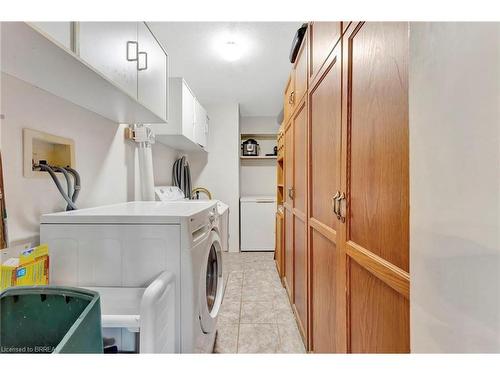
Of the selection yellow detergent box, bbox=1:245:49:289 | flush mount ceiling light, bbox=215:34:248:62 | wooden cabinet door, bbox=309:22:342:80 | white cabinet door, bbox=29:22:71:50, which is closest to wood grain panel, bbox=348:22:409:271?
wooden cabinet door, bbox=309:22:342:80

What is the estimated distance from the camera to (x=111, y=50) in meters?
1.01

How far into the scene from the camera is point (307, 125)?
1.49 meters

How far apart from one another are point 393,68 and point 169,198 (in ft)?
7.47

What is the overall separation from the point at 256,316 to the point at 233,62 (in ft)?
8.16

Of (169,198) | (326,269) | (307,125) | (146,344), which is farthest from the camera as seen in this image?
(169,198)

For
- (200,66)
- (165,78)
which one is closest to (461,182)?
(165,78)

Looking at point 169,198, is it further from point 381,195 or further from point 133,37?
point 381,195

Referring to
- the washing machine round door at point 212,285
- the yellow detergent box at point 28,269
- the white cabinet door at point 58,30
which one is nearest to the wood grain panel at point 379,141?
the washing machine round door at point 212,285

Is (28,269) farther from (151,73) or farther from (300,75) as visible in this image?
(300,75)

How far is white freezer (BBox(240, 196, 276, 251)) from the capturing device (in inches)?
154

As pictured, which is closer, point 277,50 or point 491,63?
point 491,63

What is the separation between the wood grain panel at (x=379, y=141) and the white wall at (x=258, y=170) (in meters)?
3.60

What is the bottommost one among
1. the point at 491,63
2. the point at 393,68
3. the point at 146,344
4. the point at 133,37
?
the point at 146,344

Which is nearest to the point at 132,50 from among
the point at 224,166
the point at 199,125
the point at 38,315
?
the point at 38,315
